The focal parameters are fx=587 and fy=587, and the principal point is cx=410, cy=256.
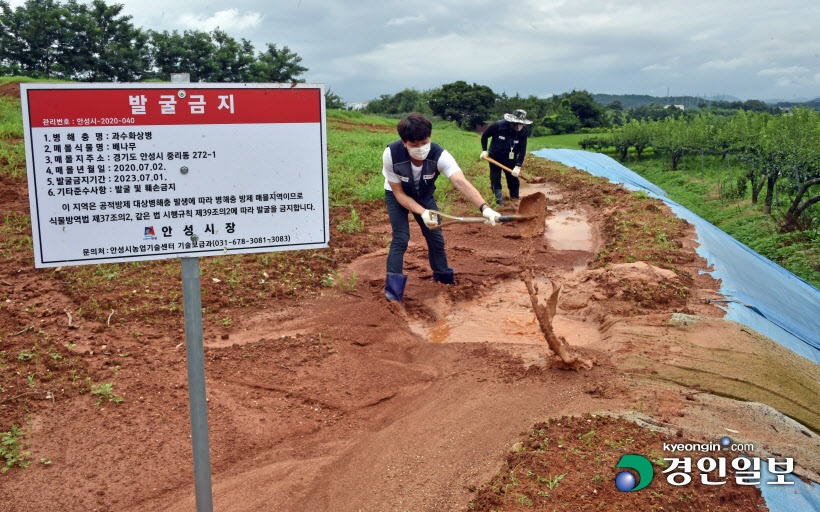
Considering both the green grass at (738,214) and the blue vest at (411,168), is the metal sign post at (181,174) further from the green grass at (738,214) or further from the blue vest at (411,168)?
the green grass at (738,214)

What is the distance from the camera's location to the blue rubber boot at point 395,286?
5.35m

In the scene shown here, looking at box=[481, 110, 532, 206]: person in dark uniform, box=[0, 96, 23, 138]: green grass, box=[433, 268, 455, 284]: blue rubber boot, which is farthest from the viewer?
box=[0, 96, 23, 138]: green grass

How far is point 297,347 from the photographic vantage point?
14.4 feet

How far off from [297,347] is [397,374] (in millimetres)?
811

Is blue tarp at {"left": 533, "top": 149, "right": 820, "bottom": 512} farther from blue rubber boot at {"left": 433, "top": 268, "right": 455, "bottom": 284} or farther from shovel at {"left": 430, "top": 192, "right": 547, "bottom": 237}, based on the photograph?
blue rubber boot at {"left": 433, "top": 268, "right": 455, "bottom": 284}

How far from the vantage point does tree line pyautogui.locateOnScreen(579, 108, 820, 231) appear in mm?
10297

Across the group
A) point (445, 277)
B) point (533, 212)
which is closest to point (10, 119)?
point (445, 277)

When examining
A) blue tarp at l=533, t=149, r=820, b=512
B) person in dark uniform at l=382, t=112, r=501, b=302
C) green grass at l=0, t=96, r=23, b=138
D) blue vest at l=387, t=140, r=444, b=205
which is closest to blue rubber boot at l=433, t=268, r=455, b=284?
person in dark uniform at l=382, t=112, r=501, b=302

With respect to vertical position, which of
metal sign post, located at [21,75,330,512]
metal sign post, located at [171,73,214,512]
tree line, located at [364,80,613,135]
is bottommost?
metal sign post, located at [171,73,214,512]

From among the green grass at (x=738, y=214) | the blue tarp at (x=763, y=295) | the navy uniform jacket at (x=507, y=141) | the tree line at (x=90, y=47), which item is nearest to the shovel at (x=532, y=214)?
the blue tarp at (x=763, y=295)

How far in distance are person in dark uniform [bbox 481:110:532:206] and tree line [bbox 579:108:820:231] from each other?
4915 millimetres

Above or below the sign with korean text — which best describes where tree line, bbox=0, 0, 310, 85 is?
above

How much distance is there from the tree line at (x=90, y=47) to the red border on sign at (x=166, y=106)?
27.1 metres

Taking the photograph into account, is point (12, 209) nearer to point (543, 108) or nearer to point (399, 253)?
point (399, 253)
